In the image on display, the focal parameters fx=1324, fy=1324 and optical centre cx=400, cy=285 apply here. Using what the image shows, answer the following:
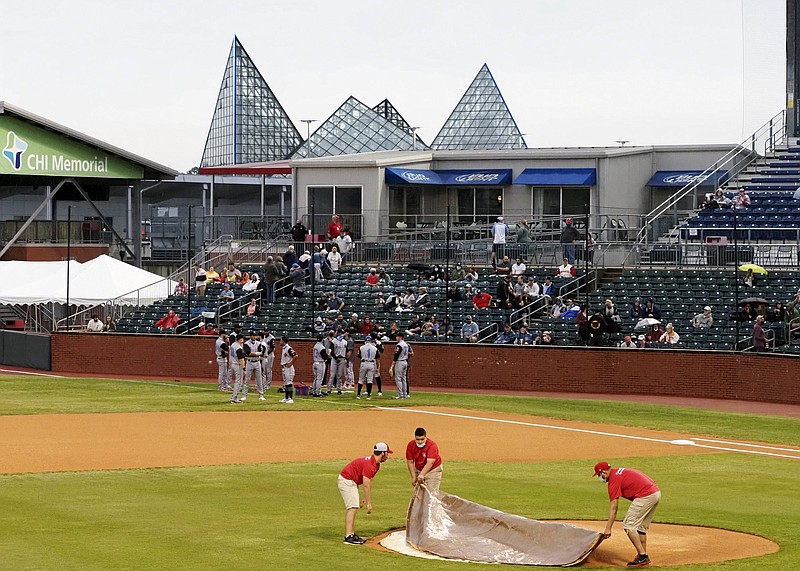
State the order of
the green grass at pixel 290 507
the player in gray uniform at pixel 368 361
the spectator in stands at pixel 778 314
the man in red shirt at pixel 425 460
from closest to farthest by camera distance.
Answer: the green grass at pixel 290 507, the man in red shirt at pixel 425 460, the player in gray uniform at pixel 368 361, the spectator in stands at pixel 778 314

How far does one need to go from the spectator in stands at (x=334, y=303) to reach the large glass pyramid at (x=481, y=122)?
2135 inches

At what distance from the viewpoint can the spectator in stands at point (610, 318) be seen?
38.8m

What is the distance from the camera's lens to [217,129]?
390 feet

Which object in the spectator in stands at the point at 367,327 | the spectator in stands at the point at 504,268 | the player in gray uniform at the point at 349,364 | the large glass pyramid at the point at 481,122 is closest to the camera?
the player in gray uniform at the point at 349,364

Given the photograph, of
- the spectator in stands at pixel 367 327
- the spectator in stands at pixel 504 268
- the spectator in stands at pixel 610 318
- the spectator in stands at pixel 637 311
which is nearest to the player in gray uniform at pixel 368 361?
the spectator in stands at pixel 367 327

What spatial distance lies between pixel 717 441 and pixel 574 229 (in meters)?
17.9

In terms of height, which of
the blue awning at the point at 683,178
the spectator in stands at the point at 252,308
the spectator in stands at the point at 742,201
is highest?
the blue awning at the point at 683,178

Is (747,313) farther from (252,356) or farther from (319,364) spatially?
(252,356)

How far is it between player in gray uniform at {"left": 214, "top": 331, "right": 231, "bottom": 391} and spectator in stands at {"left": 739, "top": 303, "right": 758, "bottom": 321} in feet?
48.3

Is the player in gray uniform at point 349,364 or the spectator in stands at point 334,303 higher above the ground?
the spectator in stands at point 334,303

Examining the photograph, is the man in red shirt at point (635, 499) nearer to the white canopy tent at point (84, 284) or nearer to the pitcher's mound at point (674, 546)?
the pitcher's mound at point (674, 546)

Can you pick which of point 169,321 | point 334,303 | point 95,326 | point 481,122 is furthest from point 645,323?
point 481,122

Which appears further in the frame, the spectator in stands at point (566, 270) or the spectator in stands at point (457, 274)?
the spectator in stands at point (457, 274)

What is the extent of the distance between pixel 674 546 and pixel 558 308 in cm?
2471
